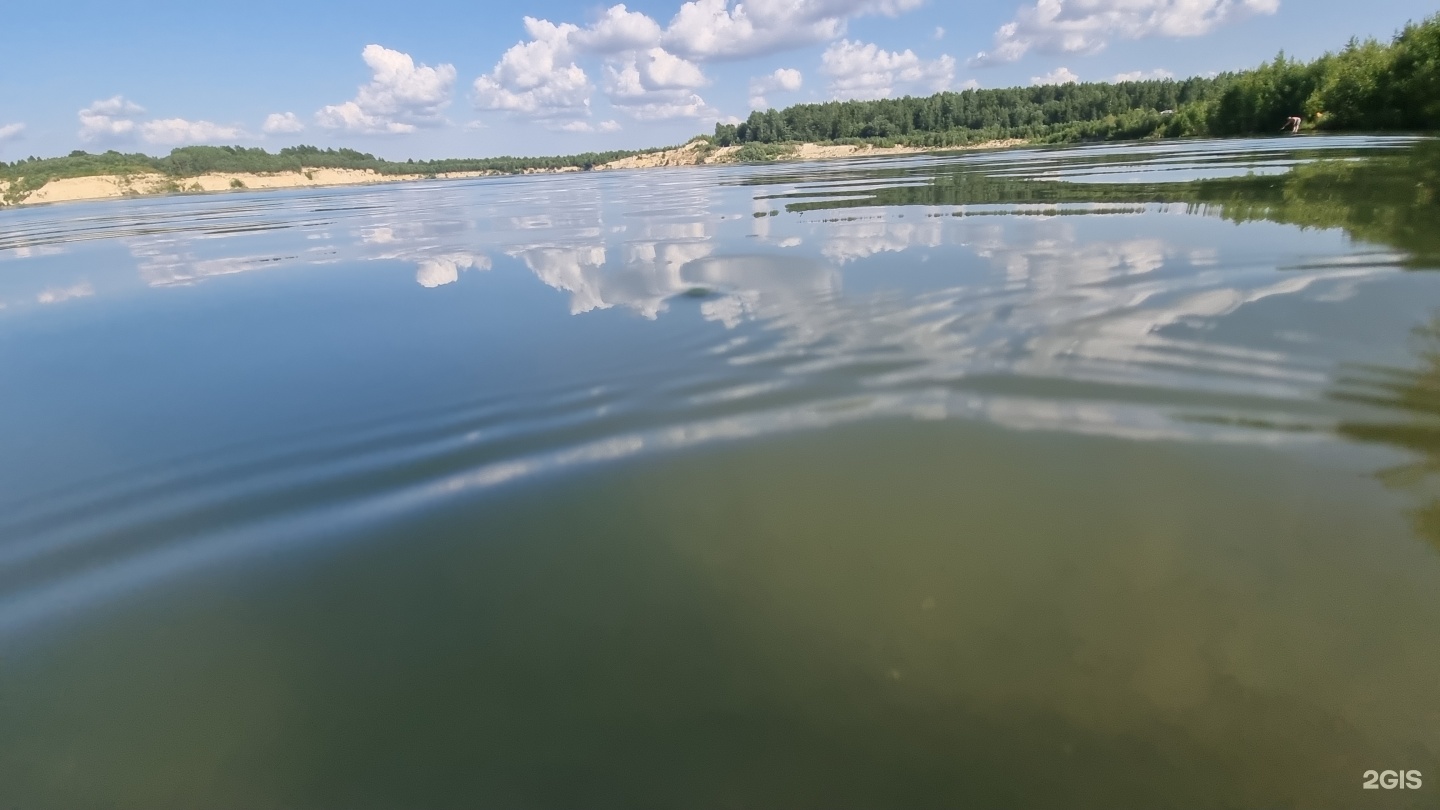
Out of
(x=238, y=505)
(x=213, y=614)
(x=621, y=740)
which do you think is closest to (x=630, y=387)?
(x=238, y=505)

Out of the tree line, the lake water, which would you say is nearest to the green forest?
the tree line

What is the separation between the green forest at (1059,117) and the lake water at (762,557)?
43039mm

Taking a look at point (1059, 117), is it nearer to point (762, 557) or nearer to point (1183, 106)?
point (1183, 106)

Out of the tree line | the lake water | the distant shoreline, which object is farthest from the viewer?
the distant shoreline

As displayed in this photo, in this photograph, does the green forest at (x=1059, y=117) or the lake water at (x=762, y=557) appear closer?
the lake water at (x=762, y=557)

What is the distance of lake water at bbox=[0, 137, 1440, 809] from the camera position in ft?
7.47

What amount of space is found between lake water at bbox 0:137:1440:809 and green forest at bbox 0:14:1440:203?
43.0 meters

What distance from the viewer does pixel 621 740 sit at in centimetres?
233

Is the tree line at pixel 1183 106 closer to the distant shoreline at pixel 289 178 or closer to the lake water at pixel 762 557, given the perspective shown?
the distant shoreline at pixel 289 178

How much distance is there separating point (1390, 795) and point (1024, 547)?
1379 mm

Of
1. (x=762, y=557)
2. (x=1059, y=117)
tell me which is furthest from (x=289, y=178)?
(x=762, y=557)

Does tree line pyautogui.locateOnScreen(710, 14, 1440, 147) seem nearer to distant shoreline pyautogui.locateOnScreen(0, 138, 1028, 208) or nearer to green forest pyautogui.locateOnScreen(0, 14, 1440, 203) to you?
green forest pyautogui.locateOnScreen(0, 14, 1440, 203)

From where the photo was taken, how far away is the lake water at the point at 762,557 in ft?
7.47

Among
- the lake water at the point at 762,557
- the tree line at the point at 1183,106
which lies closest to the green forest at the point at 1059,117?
the tree line at the point at 1183,106
